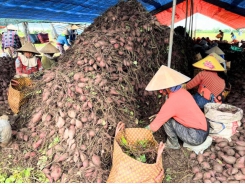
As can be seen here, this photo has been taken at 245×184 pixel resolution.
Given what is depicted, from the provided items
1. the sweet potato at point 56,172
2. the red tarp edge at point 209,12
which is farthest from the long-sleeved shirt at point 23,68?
the red tarp edge at point 209,12

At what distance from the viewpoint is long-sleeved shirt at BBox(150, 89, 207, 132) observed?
200 centimetres

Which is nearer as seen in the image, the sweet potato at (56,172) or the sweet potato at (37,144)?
the sweet potato at (56,172)

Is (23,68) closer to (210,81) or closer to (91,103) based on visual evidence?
(91,103)

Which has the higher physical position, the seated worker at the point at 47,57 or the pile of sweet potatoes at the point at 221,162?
the seated worker at the point at 47,57

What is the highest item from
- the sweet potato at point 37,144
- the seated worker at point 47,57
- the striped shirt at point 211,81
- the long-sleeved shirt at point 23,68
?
the seated worker at point 47,57

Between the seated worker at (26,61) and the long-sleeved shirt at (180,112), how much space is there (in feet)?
8.32

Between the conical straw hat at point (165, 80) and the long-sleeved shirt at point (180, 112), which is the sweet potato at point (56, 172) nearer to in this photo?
the long-sleeved shirt at point (180, 112)

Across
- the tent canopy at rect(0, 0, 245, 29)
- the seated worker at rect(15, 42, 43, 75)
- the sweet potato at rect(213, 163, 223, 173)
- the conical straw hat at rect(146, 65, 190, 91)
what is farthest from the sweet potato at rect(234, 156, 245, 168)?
the seated worker at rect(15, 42, 43, 75)

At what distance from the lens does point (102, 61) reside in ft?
8.09

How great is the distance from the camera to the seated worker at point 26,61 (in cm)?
365

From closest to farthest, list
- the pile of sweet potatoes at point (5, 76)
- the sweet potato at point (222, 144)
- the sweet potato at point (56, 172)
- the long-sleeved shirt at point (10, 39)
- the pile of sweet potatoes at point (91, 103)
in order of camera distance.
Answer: the sweet potato at point (56, 172) < the pile of sweet potatoes at point (91, 103) < the sweet potato at point (222, 144) < the pile of sweet potatoes at point (5, 76) < the long-sleeved shirt at point (10, 39)

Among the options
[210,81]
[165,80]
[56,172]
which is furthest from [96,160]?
[210,81]

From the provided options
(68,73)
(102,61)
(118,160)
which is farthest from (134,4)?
(118,160)

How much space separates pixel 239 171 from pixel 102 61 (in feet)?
5.62
